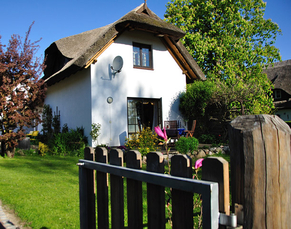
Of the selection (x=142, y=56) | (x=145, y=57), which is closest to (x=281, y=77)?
A: (x=145, y=57)

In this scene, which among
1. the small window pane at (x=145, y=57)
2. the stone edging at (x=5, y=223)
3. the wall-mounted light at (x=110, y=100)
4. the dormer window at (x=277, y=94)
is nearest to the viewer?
the stone edging at (x=5, y=223)

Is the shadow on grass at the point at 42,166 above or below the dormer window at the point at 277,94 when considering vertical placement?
below

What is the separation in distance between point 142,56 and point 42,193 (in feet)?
27.6

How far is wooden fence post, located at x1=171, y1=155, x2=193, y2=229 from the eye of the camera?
1.13 m

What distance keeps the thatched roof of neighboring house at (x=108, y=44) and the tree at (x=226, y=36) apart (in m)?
5.36

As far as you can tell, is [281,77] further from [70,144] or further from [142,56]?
[70,144]

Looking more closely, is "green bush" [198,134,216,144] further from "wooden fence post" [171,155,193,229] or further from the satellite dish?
"wooden fence post" [171,155,193,229]

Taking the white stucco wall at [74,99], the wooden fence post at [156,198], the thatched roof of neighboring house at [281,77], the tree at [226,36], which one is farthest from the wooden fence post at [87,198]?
the thatched roof of neighboring house at [281,77]

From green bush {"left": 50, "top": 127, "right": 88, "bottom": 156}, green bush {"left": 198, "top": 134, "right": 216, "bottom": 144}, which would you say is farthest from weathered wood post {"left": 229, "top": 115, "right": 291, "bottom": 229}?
green bush {"left": 198, "top": 134, "right": 216, "bottom": 144}

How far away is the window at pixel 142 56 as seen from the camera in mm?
11180

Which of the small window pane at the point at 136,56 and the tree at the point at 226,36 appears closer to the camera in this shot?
the small window pane at the point at 136,56

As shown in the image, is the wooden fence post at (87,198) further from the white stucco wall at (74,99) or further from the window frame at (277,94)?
the window frame at (277,94)

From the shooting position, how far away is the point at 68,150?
9414 mm

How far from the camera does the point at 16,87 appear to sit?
809 cm
